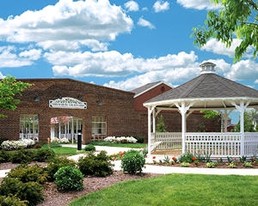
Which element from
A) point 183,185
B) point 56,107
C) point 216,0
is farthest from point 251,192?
point 56,107

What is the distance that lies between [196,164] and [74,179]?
7250mm

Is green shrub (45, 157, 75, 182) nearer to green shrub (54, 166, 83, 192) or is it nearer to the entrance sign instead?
green shrub (54, 166, 83, 192)

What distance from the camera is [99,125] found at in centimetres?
3928

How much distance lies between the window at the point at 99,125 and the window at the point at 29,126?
5.56m

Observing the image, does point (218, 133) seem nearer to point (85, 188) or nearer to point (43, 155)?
point (43, 155)

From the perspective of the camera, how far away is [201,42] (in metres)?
9.37

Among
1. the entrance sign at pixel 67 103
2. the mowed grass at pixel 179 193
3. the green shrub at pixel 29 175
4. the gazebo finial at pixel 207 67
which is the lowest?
the mowed grass at pixel 179 193

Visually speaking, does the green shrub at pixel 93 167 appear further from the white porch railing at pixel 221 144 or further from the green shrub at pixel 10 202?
the white porch railing at pixel 221 144

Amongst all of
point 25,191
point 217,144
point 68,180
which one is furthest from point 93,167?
point 217,144

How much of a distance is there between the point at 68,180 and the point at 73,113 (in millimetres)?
25781

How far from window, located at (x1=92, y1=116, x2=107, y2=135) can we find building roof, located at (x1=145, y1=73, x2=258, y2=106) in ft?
56.1

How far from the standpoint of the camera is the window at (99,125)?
3888 centimetres

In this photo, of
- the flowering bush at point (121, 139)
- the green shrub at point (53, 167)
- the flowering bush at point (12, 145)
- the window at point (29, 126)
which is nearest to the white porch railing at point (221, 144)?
the green shrub at point (53, 167)

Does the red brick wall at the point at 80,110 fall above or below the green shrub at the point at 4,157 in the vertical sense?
above
